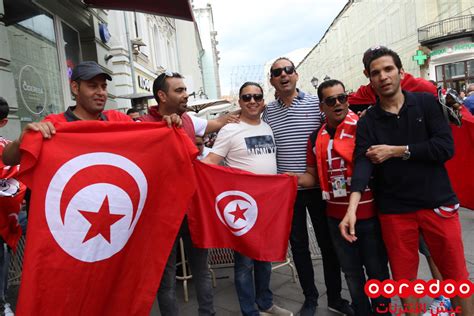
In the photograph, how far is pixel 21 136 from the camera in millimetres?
2135

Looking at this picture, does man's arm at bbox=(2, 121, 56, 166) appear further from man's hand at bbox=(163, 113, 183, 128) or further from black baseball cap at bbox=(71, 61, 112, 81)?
man's hand at bbox=(163, 113, 183, 128)

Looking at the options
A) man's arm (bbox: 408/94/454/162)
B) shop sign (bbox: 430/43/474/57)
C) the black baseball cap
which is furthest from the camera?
shop sign (bbox: 430/43/474/57)

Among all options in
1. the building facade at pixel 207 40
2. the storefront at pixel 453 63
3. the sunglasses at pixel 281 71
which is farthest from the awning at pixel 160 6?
the building facade at pixel 207 40

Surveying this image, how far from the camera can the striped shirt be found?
3.08m

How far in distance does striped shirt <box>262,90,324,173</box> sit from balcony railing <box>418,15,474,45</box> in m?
28.3

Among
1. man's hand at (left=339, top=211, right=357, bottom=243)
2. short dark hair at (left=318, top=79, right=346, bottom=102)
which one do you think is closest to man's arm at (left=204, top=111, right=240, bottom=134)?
short dark hair at (left=318, top=79, right=346, bottom=102)

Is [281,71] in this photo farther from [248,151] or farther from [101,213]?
[101,213]

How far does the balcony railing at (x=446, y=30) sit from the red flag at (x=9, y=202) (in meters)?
29.9

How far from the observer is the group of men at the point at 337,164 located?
2311 millimetres

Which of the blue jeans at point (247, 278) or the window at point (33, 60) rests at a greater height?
the window at point (33, 60)

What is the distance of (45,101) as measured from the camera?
6.62m

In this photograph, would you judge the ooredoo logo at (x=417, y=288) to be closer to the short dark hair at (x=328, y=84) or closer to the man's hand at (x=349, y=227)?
the man's hand at (x=349, y=227)

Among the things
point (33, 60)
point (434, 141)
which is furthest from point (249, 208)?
point (33, 60)

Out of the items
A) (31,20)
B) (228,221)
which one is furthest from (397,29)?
(228,221)
